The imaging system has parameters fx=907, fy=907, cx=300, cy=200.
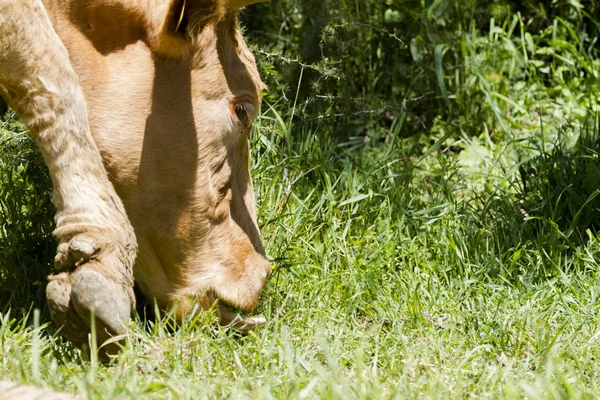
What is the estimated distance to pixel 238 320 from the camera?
400cm

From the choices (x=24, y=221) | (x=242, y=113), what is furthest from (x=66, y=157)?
(x=24, y=221)

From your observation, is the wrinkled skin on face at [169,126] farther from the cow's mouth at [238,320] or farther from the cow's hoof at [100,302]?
the cow's hoof at [100,302]

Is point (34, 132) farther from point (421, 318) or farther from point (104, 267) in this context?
point (421, 318)

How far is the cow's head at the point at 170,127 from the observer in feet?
12.8

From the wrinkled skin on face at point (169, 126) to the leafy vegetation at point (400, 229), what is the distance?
0.24m

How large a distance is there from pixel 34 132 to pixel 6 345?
0.85 meters

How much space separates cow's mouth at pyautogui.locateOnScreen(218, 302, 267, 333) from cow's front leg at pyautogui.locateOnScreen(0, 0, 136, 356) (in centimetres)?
52

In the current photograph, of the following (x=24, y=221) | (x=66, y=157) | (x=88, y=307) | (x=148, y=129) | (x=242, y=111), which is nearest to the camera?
(x=88, y=307)

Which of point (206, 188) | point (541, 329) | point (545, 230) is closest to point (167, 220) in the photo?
point (206, 188)

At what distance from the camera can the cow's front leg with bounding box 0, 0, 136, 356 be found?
349 cm

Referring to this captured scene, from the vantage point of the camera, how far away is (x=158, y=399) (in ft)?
9.38

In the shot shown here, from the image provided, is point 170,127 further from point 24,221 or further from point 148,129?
point 24,221

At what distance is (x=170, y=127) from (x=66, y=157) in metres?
0.53

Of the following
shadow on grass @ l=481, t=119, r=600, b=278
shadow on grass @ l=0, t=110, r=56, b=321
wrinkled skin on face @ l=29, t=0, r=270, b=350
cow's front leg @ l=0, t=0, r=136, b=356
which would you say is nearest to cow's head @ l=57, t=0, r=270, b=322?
wrinkled skin on face @ l=29, t=0, r=270, b=350
